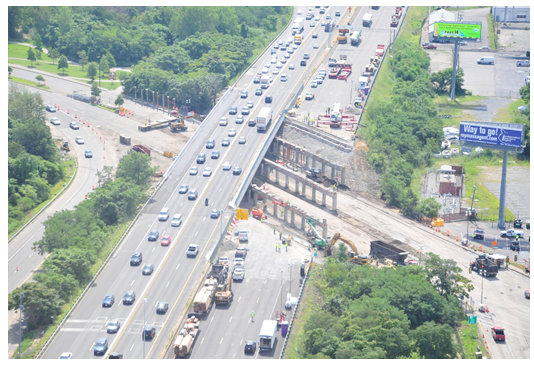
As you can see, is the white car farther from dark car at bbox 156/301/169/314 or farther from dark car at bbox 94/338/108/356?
dark car at bbox 94/338/108/356

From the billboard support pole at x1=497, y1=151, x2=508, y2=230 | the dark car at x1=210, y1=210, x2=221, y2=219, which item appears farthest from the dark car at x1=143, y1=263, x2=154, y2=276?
the billboard support pole at x1=497, y1=151, x2=508, y2=230

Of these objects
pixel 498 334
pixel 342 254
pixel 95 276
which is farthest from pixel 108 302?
pixel 498 334

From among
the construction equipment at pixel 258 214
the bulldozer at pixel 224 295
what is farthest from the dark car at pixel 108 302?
the construction equipment at pixel 258 214

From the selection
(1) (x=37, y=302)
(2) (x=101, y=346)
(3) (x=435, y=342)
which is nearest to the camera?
(2) (x=101, y=346)

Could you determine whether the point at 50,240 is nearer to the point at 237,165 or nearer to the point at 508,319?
the point at 237,165

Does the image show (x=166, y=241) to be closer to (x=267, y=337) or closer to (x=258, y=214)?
(x=258, y=214)
